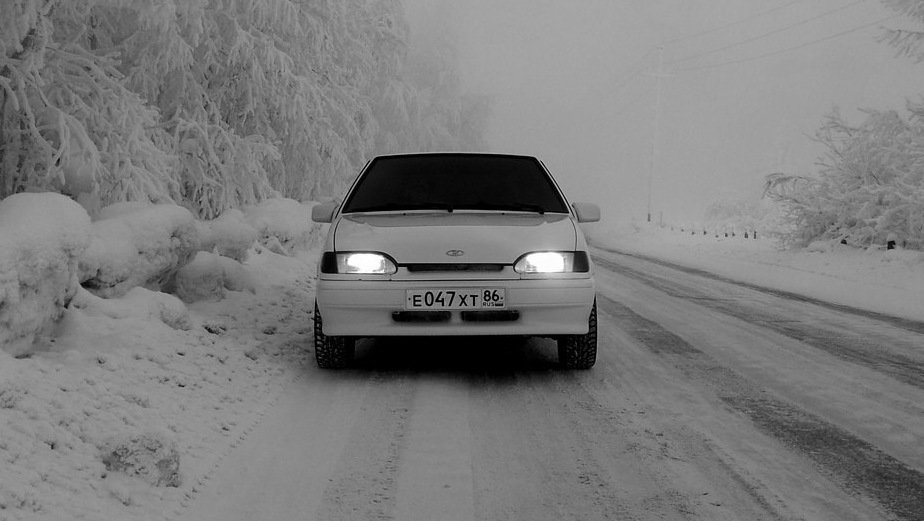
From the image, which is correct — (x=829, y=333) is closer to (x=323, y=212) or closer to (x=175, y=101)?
(x=323, y=212)

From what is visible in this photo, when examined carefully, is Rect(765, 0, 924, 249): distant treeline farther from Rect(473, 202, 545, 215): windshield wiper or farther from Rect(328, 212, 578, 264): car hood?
Rect(328, 212, 578, 264): car hood

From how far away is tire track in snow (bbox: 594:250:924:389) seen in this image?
5.62m

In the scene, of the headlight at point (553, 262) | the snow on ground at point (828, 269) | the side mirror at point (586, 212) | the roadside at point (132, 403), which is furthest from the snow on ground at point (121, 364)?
the snow on ground at point (828, 269)

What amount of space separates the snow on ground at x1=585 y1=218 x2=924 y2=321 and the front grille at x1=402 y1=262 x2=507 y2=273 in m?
6.10

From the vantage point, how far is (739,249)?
69.1ft

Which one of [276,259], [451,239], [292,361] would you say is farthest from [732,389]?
[276,259]

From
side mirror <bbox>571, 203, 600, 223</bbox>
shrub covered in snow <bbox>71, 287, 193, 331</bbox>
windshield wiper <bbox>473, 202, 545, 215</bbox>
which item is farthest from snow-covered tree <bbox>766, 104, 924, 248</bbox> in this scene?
shrub covered in snow <bbox>71, 287, 193, 331</bbox>

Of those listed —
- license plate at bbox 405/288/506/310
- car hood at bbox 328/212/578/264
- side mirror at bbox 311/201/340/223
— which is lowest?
license plate at bbox 405/288/506/310

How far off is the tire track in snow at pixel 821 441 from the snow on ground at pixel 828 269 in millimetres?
4630

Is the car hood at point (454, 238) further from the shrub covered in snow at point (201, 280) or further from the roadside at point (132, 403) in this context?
the shrub covered in snow at point (201, 280)

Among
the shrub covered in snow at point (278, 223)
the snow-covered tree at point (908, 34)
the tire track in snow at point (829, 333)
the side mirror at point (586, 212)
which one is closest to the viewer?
the tire track in snow at point (829, 333)

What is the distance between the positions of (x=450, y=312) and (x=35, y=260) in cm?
237

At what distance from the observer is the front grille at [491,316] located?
15.9ft

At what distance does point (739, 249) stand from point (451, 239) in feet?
58.7
